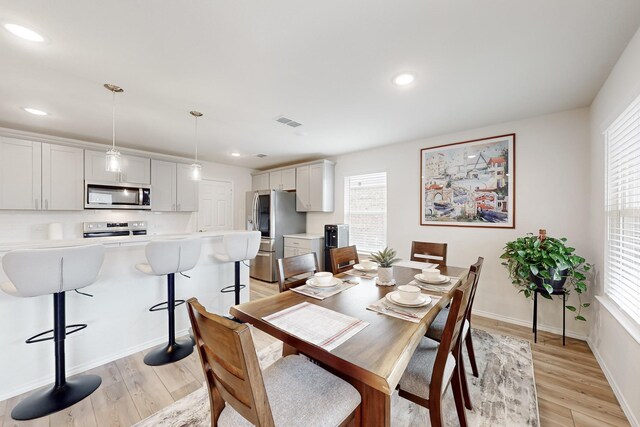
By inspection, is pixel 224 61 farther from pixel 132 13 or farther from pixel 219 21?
pixel 132 13

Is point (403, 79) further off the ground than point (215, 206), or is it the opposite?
point (403, 79)

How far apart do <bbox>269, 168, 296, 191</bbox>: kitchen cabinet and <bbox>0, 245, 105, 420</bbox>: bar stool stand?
3525 millimetres

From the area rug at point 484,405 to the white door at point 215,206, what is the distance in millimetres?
3608

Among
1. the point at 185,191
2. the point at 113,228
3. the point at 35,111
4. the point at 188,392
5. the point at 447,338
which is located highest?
the point at 35,111

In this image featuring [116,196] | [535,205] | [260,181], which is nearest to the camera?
[535,205]

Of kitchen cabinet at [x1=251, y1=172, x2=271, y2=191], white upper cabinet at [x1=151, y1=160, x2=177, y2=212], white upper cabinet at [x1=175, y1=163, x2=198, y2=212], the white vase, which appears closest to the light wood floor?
the white vase

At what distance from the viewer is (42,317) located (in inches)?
76.2

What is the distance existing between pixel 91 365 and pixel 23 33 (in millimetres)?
2447

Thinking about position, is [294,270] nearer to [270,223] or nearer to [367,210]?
[367,210]

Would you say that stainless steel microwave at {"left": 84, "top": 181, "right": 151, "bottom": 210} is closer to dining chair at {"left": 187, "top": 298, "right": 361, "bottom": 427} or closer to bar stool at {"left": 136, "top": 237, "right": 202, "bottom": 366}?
bar stool at {"left": 136, "top": 237, "right": 202, "bottom": 366}

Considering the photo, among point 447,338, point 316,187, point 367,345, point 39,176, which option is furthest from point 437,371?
point 39,176

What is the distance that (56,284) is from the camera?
5.41 feet

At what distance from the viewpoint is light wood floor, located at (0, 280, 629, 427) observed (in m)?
1.63

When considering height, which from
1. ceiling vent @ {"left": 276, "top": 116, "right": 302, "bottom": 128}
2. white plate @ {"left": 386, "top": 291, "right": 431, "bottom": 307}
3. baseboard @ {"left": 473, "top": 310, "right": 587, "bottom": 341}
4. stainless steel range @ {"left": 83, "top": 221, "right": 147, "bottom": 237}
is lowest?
baseboard @ {"left": 473, "top": 310, "right": 587, "bottom": 341}
